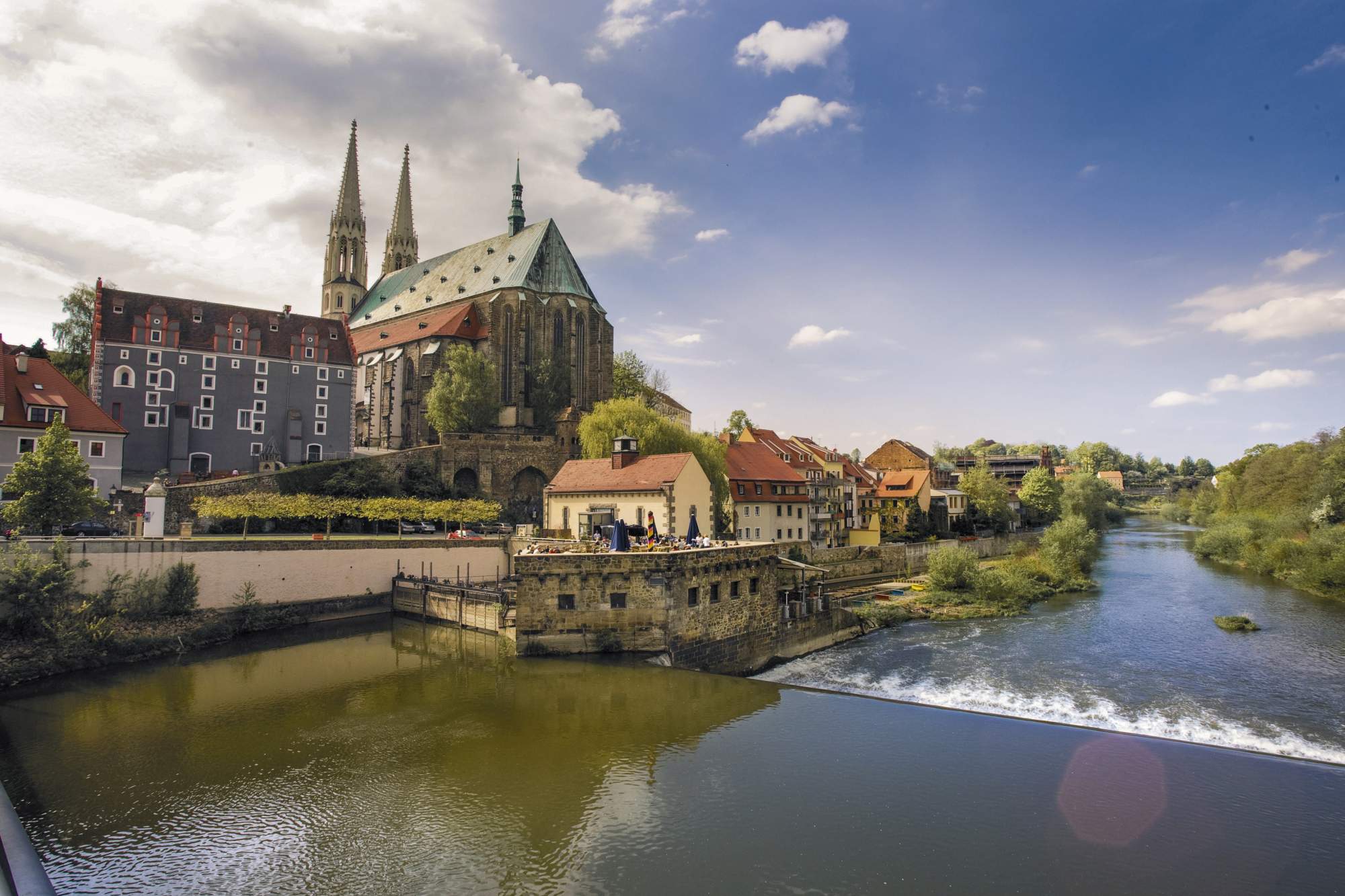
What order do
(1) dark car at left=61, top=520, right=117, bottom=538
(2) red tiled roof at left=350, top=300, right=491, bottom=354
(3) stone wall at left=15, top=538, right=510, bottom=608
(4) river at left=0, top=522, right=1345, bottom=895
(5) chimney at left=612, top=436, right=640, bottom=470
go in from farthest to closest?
(2) red tiled roof at left=350, top=300, right=491, bottom=354
(5) chimney at left=612, top=436, right=640, bottom=470
(1) dark car at left=61, top=520, right=117, bottom=538
(3) stone wall at left=15, top=538, right=510, bottom=608
(4) river at left=0, top=522, right=1345, bottom=895

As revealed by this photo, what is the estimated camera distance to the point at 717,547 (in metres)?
28.7

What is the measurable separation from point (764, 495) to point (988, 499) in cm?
3878

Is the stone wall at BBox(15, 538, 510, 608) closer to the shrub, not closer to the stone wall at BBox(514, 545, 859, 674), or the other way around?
the stone wall at BBox(514, 545, 859, 674)

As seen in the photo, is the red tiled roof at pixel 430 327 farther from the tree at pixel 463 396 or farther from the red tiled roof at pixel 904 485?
the red tiled roof at pixel 904 485

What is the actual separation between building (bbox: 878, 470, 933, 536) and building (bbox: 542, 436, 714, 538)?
35362mm

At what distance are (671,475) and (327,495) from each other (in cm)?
2884

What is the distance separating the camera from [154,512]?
109 feet

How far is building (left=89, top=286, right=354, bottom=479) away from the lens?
5262cm

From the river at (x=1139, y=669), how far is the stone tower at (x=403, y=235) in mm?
91637

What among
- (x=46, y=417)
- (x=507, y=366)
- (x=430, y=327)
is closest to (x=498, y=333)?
(x=507, y=366)

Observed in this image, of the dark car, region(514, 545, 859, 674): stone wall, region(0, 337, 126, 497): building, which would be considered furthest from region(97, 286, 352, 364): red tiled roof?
region(514, 545, 859, 674): stone wall

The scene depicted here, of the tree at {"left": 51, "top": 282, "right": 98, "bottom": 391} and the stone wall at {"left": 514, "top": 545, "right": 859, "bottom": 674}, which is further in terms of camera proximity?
the tree at {"left": 51, "top": 282, "right": 98, "bottom": 391}

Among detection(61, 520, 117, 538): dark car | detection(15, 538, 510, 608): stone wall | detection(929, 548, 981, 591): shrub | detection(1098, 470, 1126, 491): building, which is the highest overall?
detection(1098, 470, 1126, 491): building

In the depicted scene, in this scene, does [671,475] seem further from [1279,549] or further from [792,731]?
[1279,549]
